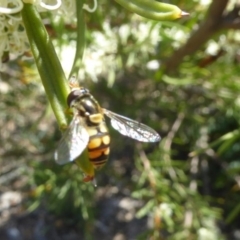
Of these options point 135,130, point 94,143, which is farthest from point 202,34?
point 94,143

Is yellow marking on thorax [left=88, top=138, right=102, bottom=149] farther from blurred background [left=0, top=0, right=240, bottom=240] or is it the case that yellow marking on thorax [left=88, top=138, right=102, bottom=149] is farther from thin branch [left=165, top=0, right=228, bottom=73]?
thin branch [left=165, top=0, right=228, bottom=73]

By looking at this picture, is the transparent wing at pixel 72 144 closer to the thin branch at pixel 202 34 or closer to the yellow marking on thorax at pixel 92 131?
the yellow marking on thorax at pixel 92 131

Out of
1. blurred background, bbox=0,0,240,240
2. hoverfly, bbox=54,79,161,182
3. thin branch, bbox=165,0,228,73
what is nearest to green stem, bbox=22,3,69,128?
hoverfly, bbox=54,79,161,182

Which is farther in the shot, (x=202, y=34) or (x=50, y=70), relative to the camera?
(x=202, y=34)

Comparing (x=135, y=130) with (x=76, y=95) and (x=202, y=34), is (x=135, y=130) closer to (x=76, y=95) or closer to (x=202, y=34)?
(x=76, y=95)

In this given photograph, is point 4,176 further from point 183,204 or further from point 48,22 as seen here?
point 48,22
